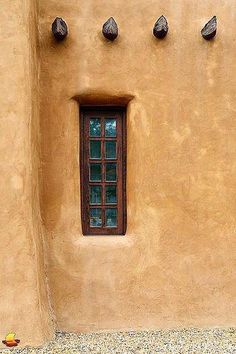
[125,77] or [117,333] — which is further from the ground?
[125,77]

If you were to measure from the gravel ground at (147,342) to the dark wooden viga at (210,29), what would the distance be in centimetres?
318

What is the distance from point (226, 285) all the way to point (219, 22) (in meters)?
2.90

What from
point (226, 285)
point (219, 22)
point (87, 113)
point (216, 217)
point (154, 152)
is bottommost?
point (226, 285)

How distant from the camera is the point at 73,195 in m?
5.20

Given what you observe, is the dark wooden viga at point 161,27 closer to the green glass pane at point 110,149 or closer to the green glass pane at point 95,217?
the green glass pane at point 110,149

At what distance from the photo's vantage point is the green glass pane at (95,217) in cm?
537

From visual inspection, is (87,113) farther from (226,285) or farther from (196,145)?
(226,285)

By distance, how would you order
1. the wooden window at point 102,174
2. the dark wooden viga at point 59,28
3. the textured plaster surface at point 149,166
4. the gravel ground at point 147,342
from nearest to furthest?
the gravel ground at point 147,342, the dark wooden viga at point 59,28, the textured plaster surface at point 149,166, the wooden window at point 102,174

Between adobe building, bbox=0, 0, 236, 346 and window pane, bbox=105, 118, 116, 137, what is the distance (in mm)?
204

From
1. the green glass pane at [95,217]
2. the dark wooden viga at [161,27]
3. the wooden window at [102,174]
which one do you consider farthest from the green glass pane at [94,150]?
the dark wooden viga at [161,27]

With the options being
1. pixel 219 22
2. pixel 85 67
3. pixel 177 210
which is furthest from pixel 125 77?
pixel 177 210

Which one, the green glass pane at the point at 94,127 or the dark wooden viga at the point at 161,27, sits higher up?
the dark wooden viga at the point at 161,27

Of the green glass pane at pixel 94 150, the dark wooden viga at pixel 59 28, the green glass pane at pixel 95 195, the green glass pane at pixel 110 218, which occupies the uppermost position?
the dark wooden viga at pixel 59 28

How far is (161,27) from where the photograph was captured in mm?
5109
